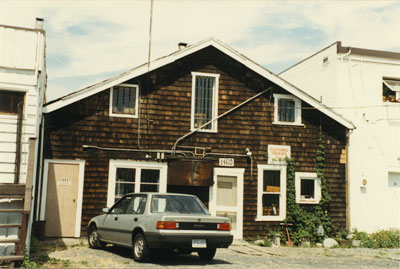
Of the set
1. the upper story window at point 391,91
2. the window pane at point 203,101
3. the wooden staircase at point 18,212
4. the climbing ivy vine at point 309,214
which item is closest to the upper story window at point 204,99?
the window pane at point 203,101

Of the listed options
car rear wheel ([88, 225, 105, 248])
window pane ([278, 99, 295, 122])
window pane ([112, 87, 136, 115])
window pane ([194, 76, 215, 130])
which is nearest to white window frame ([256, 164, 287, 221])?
window pane ([278, 99, 295, 122])

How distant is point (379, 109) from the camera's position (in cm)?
1962


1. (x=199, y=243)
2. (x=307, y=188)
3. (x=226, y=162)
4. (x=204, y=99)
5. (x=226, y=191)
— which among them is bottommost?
(x=199, y=243)

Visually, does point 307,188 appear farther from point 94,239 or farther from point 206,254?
point 94,239

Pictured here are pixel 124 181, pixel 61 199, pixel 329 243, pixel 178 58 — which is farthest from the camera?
pixel 178 58

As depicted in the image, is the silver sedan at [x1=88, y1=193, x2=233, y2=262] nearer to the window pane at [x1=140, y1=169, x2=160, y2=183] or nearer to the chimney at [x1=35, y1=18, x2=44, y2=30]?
the window pane at [x1=140, y1=169, x2=160, y2=183]

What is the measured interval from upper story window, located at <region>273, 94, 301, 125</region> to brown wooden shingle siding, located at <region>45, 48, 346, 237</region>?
21 cm

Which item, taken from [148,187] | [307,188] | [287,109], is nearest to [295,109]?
[287,109]

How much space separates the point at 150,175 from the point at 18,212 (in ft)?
20.6

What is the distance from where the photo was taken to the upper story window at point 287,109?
1778 cm

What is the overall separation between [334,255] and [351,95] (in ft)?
24.9

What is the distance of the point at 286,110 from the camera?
17.9 metres

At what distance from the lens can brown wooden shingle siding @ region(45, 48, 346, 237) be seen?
1552 centimetres

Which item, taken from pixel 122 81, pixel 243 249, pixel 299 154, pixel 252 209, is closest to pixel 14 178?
pixel 122 81
